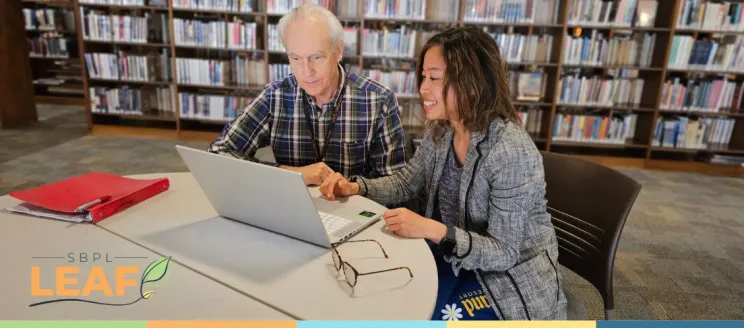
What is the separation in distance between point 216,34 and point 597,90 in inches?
134

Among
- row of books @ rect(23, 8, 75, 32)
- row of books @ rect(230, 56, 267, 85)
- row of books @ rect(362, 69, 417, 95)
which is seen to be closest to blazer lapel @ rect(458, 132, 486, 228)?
row of books @ rect(362, 69, 417, 95)

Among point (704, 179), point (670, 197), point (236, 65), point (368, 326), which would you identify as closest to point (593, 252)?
point (368, 326)

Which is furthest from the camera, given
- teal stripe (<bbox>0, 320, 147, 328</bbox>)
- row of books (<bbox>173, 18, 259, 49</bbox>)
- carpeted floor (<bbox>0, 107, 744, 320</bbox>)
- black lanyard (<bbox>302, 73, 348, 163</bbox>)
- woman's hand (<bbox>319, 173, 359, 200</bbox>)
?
row of books (<bbox>173, 18, 259, 49</bbox>)

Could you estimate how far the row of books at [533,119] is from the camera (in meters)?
4.42

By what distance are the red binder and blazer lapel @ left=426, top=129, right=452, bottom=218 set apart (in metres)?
0.75

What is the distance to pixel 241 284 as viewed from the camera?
900 millimetres

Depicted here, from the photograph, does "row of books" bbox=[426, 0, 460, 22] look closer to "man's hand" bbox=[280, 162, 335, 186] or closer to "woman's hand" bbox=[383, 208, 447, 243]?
"man's hand" bbox=[280, 162, 335, 186]

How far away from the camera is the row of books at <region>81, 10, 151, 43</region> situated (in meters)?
4.44

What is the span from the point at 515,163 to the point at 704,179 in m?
3.89

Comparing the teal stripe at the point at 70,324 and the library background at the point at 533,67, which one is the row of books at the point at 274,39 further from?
the teal stripe at the point at 70,324

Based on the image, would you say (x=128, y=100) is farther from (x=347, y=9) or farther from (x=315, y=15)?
(x=315, y=15)

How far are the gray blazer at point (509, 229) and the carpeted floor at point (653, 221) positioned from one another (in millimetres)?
1042

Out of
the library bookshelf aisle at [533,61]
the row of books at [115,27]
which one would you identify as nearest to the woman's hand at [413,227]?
the library bookshelf aisle at [533,61]

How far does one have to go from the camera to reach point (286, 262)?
984 mm
